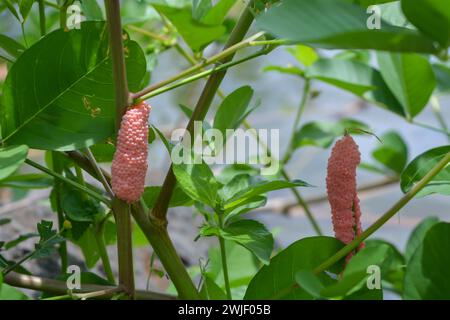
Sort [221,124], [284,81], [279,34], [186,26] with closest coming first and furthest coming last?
[279,34], [186,26], [221,124], [284,81]

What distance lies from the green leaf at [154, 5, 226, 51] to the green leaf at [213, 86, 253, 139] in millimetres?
61

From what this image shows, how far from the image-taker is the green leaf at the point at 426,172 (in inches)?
19.7

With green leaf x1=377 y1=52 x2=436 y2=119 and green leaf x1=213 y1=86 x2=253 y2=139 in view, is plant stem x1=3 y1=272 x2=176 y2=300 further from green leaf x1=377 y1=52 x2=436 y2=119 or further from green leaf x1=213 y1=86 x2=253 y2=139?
green leaf x1=377 y1=52 x2=436 y2=119

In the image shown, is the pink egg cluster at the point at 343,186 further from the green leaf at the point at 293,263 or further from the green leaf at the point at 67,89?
the green leaf at the point at 67,89

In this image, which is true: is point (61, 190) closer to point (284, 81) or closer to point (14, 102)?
point (14, 102)

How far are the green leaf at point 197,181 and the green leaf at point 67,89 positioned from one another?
0.07m

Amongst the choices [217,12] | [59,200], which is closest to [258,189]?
[217,12]

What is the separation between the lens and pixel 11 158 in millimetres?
455

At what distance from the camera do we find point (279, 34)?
368mm

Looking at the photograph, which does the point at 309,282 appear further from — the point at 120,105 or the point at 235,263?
the point at 235,263

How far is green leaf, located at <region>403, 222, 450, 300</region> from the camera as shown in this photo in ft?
1.43

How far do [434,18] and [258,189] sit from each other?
18cm
